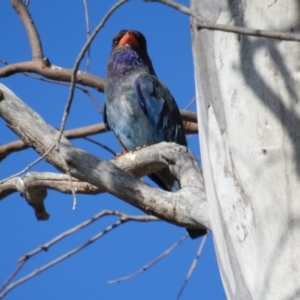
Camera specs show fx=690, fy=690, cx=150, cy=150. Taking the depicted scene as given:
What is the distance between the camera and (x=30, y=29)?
11.0 feet

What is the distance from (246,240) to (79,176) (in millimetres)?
841

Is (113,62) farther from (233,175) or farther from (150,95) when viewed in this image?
(233,175)

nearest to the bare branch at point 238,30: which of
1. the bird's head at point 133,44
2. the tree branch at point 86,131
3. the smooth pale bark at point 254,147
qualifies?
the smooth pale bark at point 254,147

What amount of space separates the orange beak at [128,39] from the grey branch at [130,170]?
6.77 ft

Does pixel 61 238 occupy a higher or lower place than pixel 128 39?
lower

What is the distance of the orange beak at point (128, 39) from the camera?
453 cm

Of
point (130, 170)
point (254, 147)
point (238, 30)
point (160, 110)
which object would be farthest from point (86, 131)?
point (238, 30)

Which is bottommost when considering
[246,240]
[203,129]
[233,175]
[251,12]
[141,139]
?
[246,240]

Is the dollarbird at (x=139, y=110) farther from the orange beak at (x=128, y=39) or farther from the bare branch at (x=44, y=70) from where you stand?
the bare branch at (x=44, y=70)

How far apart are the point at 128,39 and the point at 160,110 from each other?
2.37ft

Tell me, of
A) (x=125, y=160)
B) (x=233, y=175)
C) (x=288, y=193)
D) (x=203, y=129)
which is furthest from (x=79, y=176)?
(x=288, y=193)

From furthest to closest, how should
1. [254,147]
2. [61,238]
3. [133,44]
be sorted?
[133,44], [61,238], [254,147]

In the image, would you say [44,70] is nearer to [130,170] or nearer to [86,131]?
[86,131]

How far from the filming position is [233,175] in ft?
5.28
